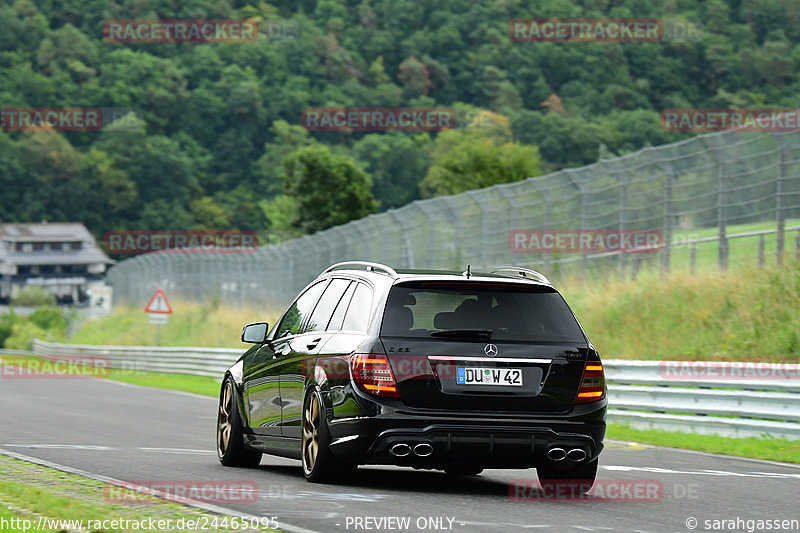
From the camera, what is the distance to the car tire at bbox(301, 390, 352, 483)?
8.88 metres

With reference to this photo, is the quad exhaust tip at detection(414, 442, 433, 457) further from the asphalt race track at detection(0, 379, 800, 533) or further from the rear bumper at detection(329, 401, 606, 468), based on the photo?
the asphalt race track at detection(0, 379, 800, 533)

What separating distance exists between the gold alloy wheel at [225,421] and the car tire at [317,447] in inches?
63.7

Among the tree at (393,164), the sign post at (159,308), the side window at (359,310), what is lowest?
the side window at (359,310)

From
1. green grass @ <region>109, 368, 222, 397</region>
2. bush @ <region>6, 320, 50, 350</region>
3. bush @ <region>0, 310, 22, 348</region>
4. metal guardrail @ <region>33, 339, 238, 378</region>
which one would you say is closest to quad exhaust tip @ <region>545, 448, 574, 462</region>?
green grass @ <region>109, 368, 222, 397</region>

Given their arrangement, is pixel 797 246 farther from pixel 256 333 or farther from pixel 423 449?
pixel 423 449

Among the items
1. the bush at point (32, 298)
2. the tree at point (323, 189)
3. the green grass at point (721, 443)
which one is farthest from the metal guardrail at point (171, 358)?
the bush at point (32, 298)

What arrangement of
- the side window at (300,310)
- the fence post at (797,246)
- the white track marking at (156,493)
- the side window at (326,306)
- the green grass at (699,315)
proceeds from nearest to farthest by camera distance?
the white track marking at (156,493) < the side window at (326,306) < the side window at (300,310) < the green grass at (699,315) < the fence post at (797,246)

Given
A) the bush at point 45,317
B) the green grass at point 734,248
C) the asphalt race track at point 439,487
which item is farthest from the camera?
the bush at point 45,317

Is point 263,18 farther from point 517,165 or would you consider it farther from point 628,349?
point 628,349

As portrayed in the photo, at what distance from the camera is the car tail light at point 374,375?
853cm

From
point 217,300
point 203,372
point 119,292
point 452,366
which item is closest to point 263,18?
point 119,292

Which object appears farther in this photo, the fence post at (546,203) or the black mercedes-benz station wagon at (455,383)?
the fence post at (546,203)

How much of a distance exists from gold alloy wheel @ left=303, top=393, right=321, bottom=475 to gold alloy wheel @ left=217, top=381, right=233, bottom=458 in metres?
1.59

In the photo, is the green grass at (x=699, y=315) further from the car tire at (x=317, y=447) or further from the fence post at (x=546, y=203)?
the car tire at (x=317, y=447)
